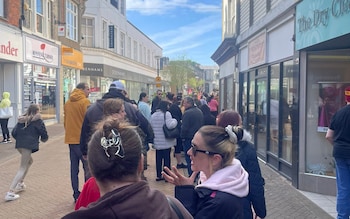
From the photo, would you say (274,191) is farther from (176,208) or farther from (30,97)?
(30,97)

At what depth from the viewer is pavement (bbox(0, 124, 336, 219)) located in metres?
5.84

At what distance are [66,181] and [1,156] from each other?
412cm

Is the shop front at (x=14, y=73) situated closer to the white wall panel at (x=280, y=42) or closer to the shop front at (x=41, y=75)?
the shop front at (x=41, y=75)

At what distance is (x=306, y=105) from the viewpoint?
7.38 m

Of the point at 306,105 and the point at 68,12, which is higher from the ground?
the point at 68,12

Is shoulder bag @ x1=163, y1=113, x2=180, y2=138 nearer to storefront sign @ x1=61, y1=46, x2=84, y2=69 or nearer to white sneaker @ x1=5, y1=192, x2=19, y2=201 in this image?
white sneaker @ x1=5, y1=192, x2=19, y2=201

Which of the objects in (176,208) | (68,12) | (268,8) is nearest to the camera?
(176,208)

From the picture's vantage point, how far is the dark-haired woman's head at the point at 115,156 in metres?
1.55

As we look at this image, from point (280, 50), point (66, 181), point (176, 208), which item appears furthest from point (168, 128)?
point (176, 208)

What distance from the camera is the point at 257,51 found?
36.7 feet

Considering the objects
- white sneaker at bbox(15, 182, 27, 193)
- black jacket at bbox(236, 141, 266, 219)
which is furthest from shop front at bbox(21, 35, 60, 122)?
black jacket at bbox(236, 141, 266, 219)

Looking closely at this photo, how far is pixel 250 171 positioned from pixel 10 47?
15.4m

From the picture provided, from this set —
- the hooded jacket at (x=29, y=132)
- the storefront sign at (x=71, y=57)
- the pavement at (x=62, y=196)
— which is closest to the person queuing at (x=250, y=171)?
the pavement at (x=62, y=196)

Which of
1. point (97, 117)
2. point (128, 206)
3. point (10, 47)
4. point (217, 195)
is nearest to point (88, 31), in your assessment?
point (10, 47)
